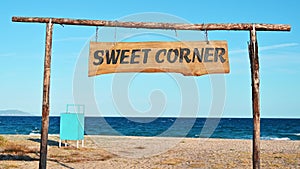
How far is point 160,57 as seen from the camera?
6570mm

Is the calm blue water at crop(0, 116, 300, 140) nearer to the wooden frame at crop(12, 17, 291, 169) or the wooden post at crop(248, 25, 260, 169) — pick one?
the wooden frame at crop(12, 17, 291, 169)

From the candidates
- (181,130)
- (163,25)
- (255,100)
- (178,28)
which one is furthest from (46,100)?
(181,130)

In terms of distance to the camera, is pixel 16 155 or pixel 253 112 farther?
pixel 16 155

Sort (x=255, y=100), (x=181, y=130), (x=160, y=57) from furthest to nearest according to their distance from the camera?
(x=181, y=130) < (x=160, y=57) < (x=255, y=100)

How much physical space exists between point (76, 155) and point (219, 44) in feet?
25.7

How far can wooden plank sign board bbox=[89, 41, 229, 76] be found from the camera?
6.53 m

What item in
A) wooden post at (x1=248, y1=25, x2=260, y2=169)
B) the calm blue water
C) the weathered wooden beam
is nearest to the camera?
wooden post at (x1=248, y1=25, x2=260, y2=169)

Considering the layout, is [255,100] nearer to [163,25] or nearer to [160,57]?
[160,57]

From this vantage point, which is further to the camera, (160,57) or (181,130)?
(181,130)

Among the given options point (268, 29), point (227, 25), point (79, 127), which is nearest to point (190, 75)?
point (227, 25)

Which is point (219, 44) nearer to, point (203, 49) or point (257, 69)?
point (203, 49)

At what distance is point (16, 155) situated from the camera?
12477 millimetres

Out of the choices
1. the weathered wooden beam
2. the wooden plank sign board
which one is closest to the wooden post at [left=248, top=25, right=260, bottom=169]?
the weathered wooden beam

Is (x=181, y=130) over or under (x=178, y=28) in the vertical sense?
under
